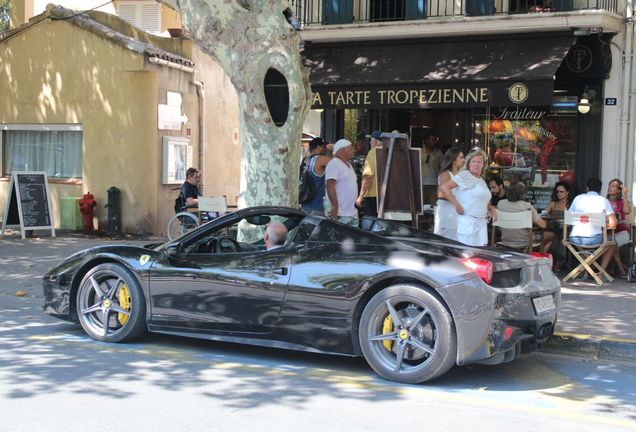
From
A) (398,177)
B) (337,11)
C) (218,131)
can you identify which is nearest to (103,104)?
(218,131)

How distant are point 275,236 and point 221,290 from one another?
65 centimetres

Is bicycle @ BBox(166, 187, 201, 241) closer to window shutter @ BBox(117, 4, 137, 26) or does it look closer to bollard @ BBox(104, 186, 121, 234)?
bollard @ BBox(104, 186, 121, 234)

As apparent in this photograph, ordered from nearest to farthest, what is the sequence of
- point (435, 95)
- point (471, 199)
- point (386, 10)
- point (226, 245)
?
point (226, 245) < point (471, 199) < point (435, 95) < point (386, 10)

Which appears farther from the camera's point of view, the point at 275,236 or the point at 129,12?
the point at 129,12

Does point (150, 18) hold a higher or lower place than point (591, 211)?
higher

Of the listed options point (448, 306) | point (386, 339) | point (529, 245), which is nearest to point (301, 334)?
point (386, 339)

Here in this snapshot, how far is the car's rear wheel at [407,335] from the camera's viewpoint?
5867 millimetres

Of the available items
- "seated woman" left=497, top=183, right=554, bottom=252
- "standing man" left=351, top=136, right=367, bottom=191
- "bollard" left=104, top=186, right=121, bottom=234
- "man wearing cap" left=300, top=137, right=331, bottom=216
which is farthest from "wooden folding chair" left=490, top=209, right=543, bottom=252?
"bollard" left=104, top=186, right=121, bottom=234

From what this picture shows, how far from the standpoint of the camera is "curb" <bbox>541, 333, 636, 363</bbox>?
7277 mm

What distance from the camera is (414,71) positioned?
12984 mm

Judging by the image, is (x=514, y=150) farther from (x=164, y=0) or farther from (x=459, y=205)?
(x=164, y=0)

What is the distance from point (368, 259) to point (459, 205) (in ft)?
9.26

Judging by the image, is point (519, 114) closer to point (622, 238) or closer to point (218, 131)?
point (622, 238)

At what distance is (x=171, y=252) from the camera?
23.2ft
